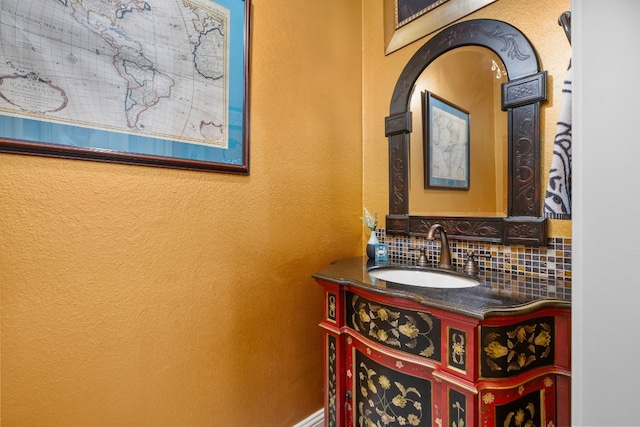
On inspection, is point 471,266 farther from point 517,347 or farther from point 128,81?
point 128,81

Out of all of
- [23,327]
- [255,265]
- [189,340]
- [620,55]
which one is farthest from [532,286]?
[23,327]

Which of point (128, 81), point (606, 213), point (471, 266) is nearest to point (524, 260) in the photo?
point (471, 266)

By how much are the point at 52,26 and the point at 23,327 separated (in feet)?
2.86

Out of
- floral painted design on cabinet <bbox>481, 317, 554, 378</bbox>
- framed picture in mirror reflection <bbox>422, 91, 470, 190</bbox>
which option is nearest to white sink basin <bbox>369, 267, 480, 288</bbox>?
floral painted design on cabinet <bbox>481, 317, 554, 378</bbox>

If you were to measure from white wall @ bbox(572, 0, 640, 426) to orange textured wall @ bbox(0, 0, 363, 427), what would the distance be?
3.53 feet

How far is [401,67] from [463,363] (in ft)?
4.45

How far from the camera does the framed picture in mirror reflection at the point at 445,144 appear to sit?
127 cm

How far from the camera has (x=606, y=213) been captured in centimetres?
36

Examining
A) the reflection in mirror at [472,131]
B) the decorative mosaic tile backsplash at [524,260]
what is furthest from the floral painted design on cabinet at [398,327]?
the reflection in mirror at [472,131]

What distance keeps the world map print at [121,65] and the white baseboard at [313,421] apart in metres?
1.36

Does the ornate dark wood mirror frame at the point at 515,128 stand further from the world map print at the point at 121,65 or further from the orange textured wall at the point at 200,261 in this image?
the world map print at the point at 121,65

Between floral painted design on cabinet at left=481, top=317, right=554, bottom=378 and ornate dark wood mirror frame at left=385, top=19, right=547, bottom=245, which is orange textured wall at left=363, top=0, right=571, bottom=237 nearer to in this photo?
ornate dark wood mirror frame at left=385, top=19, right=547, bottom=245

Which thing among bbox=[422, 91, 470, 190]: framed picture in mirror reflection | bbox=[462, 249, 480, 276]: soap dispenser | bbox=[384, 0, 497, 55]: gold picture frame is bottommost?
bbox=[462, 249, 480, 276]: soap dispenser

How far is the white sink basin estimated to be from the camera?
112cm
